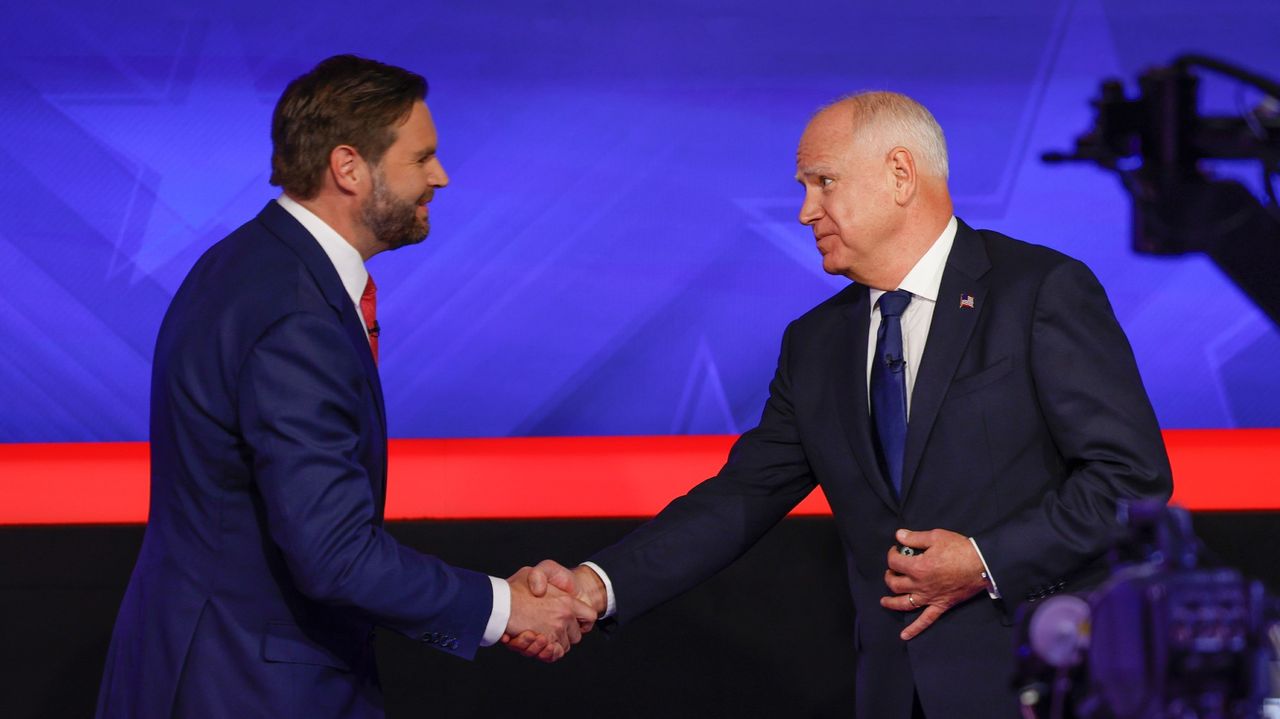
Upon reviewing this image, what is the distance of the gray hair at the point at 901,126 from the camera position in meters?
2.41

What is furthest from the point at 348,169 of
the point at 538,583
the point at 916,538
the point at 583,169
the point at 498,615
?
the point at 583,169

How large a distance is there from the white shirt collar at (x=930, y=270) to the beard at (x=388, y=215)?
0.87 meters

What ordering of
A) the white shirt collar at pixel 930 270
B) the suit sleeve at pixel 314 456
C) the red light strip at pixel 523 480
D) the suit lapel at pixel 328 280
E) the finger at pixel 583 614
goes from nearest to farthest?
1. the suit sleeve at pixel 314 456
2. the suit lapel at pixel 328 280
3. the white shirt collar at pixel 930 270
4. the finger at pixel 583 614
5. the red light strip at pixel 523 480

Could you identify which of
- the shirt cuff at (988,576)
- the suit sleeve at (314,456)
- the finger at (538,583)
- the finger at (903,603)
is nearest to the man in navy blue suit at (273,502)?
the suit sleeve at (314,456)

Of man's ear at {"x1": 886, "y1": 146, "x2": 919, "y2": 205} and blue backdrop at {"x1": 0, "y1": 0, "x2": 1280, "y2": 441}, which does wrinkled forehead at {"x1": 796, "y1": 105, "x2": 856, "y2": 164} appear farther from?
blue backdrop at {"x1": 0, "y1": 0, "x2": 1280, "y2": 441}

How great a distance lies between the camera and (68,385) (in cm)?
374

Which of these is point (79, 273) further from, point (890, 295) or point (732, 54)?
point (890, 295)

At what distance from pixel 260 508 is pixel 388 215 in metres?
0.53

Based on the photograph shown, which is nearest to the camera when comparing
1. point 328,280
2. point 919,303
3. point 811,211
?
point 328,280

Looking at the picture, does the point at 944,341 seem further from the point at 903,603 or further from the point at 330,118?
the point at 330,118

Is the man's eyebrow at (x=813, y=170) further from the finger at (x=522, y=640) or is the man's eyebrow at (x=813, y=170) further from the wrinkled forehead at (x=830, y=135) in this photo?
the finger at (x=522, y=640)

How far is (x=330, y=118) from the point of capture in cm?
215

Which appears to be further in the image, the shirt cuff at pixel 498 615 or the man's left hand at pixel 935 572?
the shirt cuff at pixel 498 615

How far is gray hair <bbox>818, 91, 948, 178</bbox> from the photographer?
2.41 m
